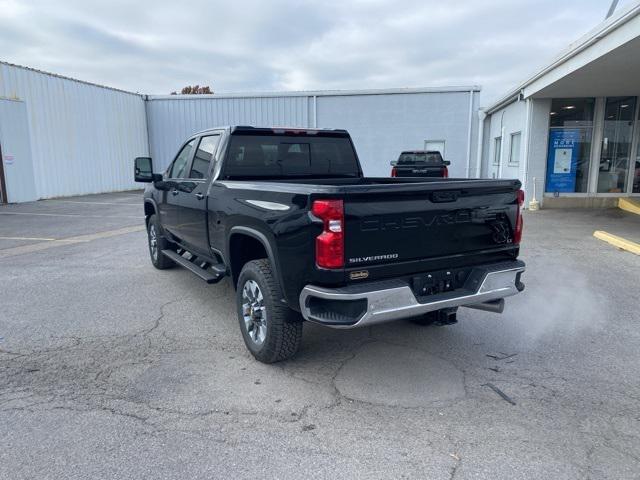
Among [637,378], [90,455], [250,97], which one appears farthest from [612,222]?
[250,97]

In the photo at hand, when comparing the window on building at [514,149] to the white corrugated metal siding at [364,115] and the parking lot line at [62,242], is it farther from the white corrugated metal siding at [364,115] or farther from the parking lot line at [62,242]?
the parking lot line at [62,242]

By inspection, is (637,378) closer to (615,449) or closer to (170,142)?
(615,449)

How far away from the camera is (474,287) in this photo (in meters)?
3.74

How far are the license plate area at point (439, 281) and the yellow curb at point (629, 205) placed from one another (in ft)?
38.0

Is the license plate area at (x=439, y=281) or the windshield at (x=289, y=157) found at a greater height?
the windshield at (x=289, y=157)

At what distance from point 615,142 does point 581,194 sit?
175 cm

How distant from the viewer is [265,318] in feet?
12.7

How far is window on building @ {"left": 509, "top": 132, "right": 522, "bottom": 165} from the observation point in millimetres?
15708

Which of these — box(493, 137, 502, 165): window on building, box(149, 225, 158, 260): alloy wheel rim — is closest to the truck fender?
box(149, 225, 158, 260): alloy wheel rim

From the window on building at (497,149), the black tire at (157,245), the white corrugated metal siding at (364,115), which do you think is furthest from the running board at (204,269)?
the white corrugated metal siding at (364,115)

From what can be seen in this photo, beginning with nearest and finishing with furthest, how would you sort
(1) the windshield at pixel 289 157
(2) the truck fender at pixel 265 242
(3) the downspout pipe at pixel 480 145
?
(2) the truck fender at pixel 265 242 → (1) the windshield at pixel 289 157 → (3) the downspout pipe at pixel 480 145

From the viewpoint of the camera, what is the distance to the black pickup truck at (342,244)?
321 centimetres

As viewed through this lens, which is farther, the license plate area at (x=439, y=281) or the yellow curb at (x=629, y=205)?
the yellow curb at (x=629, y=205)

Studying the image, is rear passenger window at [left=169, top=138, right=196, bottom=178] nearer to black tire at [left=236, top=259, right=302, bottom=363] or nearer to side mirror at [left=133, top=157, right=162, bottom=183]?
side mirror at [left=133, top=157, right=162, bottom=183]
